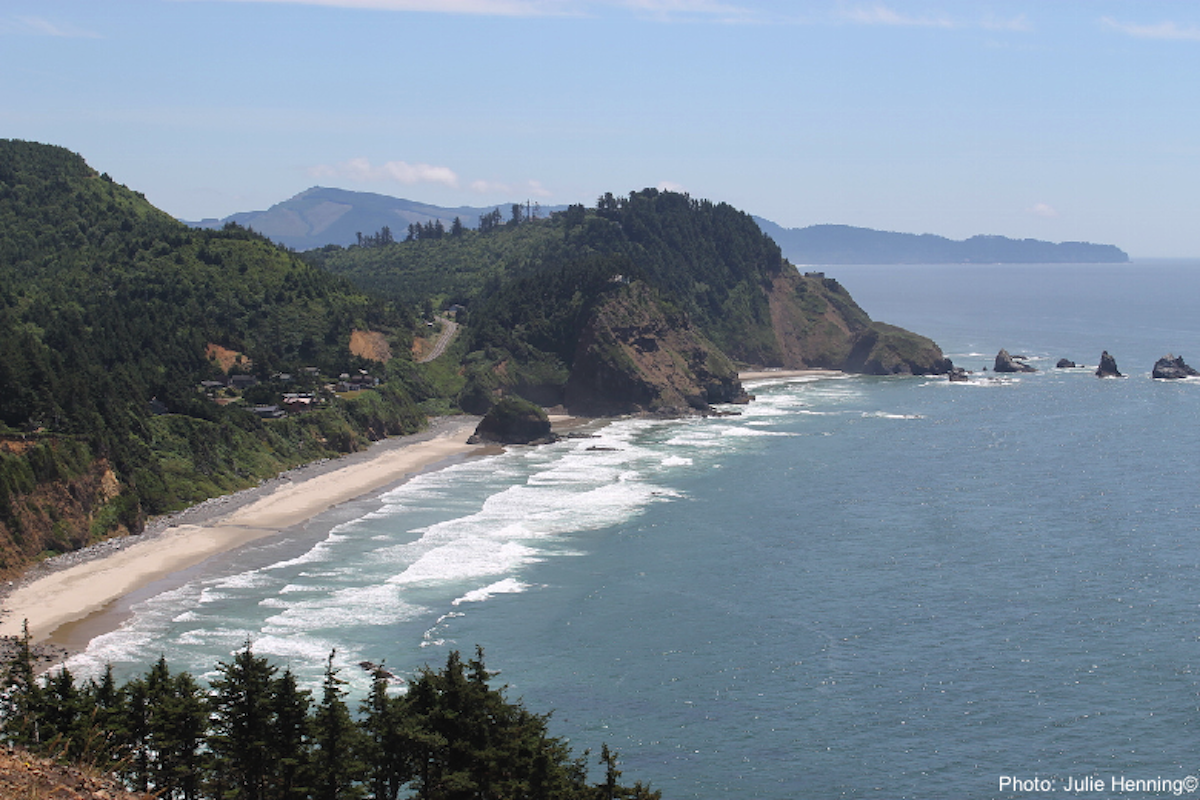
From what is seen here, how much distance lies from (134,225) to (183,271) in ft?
78.7

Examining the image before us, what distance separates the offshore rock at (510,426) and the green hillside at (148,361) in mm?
11665

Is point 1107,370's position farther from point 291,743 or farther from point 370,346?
point 291,743

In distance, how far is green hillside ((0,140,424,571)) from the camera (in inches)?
3524

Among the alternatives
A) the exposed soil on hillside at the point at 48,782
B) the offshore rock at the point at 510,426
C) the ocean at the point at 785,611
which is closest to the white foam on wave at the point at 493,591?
the ocean at the point at 785,611

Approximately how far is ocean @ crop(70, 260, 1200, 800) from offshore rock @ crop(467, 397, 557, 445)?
Result: 15613 millimetres

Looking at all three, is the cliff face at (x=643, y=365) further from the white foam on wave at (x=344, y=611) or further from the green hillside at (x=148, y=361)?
the white foam on wave at (x=344, y=611)

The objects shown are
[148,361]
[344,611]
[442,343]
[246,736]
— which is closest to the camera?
[246,736]

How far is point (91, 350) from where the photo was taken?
423ft

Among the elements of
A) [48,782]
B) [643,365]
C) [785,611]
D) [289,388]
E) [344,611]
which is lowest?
[785,611]

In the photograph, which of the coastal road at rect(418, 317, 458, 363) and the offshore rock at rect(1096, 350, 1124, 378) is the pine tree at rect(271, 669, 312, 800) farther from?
the offshore rock at rect(1096, 350, 1124, 378)

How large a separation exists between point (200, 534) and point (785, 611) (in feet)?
158

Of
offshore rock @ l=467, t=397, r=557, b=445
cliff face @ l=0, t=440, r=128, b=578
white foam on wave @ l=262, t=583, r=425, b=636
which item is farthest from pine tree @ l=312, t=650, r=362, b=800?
offshore rock @ l=467, t=397, r=557, b=445

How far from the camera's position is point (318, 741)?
41.3 meters

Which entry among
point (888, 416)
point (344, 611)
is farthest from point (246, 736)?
point (888, 416)
